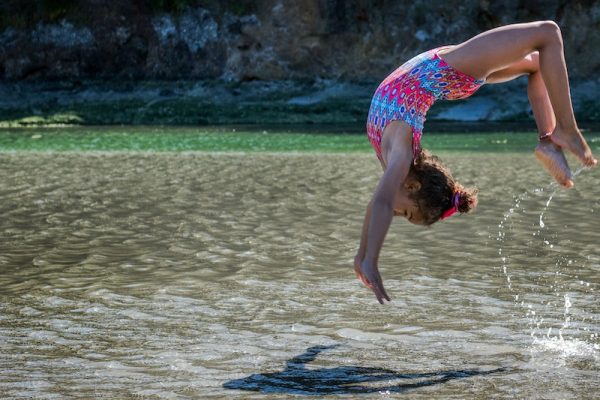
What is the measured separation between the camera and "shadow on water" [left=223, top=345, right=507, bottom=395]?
4875 mm

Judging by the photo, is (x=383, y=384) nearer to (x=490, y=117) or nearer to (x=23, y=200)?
(x=23, y=200)

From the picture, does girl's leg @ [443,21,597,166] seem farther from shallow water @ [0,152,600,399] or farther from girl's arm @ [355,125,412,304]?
shallow water @ [0,152,600,399]

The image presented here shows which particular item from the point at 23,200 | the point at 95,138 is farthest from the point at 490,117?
the point at 23,200

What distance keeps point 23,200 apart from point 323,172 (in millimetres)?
4424

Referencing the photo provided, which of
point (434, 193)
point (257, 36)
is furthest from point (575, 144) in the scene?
point (257, 36)

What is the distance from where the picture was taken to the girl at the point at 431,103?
541 centimetres

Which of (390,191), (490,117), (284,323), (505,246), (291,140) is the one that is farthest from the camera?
(490,117)

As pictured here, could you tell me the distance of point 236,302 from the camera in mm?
6797

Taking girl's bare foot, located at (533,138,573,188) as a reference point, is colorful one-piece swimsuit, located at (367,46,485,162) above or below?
above

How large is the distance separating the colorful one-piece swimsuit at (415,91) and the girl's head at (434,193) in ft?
0.63

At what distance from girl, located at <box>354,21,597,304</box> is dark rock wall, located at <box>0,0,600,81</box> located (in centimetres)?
2495

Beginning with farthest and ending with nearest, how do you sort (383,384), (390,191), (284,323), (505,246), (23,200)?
(23,200)
(505,246)
(284,323)
(390,191)
(383,384)

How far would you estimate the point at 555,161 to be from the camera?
6.17 metres

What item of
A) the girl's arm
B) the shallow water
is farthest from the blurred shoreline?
the girl's arm
